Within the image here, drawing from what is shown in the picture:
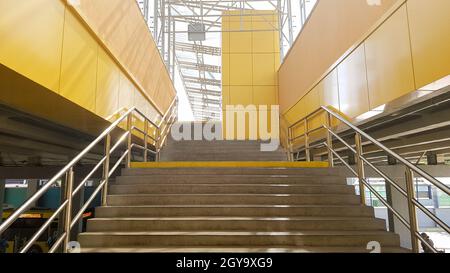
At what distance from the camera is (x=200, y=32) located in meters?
10.9

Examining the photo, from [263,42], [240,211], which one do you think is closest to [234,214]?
[240,211]

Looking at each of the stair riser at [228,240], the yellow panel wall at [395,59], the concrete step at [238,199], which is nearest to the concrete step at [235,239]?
the stair riser at [228,240]

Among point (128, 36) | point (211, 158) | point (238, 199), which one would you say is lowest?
point (238, 199)

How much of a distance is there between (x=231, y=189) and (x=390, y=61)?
2.27 meters

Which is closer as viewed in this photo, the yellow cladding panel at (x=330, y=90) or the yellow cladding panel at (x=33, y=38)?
the yellow cladding panel at (x=33, y=38)

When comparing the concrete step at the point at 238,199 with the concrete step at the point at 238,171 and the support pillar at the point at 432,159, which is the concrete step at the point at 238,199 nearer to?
the concrete step at the point at 238,171

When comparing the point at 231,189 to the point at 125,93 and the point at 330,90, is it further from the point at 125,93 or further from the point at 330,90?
the point at 330,90

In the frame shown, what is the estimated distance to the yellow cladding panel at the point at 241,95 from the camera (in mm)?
10984

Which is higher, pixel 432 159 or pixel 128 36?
pixel 128 36

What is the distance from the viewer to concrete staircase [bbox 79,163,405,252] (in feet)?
10.1

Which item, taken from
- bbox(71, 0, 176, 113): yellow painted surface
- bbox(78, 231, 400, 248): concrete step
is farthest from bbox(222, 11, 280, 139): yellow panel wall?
bbox(78, 231, 400, 248): concrete step

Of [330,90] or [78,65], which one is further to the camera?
[330,90]

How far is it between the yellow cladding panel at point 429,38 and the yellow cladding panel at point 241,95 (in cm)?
783

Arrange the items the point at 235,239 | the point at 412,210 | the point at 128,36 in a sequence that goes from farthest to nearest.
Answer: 1. the point at 128,36
2. the point at 235,239
3. the point at 412,210
